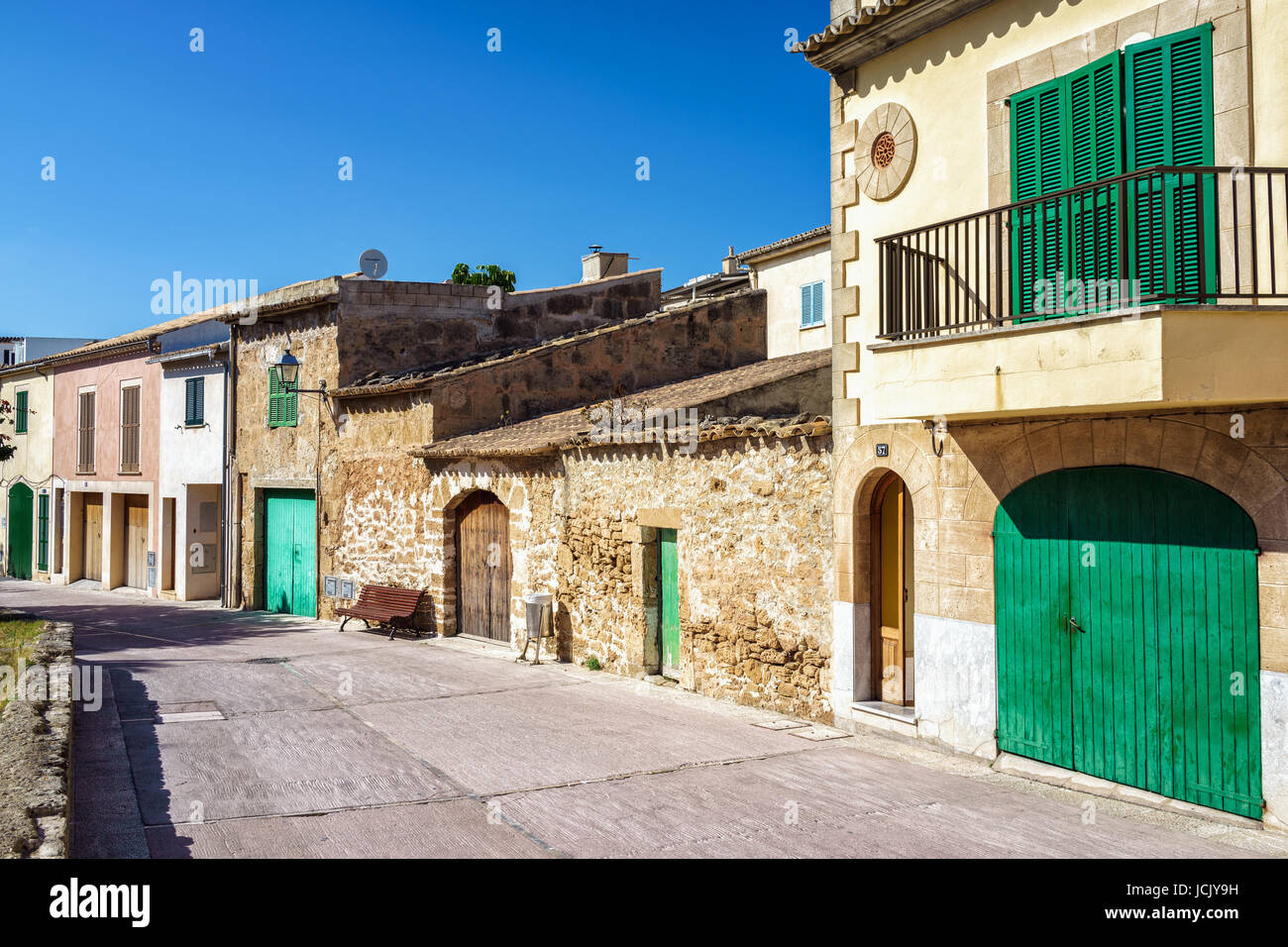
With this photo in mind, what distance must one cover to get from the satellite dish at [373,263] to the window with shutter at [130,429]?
953 centimetres

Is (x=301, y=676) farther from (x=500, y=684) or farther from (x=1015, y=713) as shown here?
(x=1015, y=713)

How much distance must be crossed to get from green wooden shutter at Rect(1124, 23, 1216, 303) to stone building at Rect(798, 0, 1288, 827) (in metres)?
0.02

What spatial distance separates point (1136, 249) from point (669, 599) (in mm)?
7249

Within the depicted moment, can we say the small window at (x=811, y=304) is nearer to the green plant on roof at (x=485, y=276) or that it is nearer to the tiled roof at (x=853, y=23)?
the tiled roof at (x=853, y=23)

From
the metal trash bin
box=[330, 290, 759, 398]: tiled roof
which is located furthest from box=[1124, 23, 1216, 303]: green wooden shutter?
box=[330, 290, 759, 398]: tiled roof

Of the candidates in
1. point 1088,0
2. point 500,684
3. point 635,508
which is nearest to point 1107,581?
point 1088,0

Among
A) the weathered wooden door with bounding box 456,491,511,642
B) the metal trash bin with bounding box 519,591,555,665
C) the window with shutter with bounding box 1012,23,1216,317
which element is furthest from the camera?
the weathered wooden door with bounding box 456,491,511,642

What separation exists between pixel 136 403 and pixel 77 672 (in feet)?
48.8

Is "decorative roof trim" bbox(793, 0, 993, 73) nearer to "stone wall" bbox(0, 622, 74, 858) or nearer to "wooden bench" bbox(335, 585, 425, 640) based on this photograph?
"stone wall" bbox(0, 622, 74, 858)

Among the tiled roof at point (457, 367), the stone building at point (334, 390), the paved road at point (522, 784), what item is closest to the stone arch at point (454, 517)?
the stone building at point (334, 390)

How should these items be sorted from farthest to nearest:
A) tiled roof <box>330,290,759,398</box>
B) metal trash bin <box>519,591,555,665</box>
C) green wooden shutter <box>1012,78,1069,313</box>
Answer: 1. tiled roof <box>330,290,759,398</box>
2. metal trash bin <box>519,591,555,665</box>
3. green wooden shutter <box>1012,78,1069,313</box>

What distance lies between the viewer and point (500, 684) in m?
12.3

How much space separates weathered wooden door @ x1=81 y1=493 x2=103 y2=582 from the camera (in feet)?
92.1
